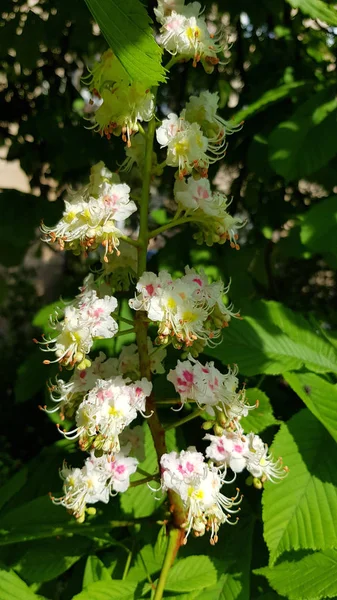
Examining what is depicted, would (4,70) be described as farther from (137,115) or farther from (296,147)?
(137,115)

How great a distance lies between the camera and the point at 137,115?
83cm

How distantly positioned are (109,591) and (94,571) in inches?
4.4

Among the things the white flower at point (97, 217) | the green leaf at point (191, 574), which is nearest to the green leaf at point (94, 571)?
the green leaf at point (191, 574)

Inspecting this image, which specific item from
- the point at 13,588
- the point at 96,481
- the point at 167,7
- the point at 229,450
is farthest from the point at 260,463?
the point at 167,7

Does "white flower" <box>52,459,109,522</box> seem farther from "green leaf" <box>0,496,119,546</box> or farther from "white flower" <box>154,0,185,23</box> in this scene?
"white flower" <box>154,0,185,23</box>

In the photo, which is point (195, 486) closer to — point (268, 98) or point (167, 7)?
point (167, 7)

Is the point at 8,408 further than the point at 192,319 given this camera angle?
Yes

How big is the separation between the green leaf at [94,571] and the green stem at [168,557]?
0.43 feet

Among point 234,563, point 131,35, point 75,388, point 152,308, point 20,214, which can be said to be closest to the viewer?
point 131,35

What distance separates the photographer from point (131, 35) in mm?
669

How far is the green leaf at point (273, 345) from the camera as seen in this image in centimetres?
107

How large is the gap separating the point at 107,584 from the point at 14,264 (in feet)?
3.49

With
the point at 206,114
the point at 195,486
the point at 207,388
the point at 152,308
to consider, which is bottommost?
the point at 195,486

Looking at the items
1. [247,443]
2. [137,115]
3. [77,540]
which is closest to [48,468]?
[77,540]
